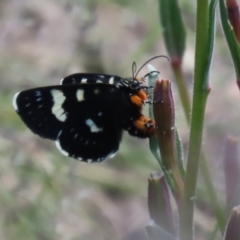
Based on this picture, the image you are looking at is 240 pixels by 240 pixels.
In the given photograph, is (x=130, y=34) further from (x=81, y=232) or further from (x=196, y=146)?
(x=196, y=146)

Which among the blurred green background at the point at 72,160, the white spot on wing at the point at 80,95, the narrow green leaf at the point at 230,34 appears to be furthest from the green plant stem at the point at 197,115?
the blurred green background at the point at 72,160

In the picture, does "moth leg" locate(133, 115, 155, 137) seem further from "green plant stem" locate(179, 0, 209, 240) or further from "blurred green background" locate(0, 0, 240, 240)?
"blurred green background" locate(0, 0, 240, 240)

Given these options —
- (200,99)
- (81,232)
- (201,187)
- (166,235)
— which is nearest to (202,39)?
(200,99)

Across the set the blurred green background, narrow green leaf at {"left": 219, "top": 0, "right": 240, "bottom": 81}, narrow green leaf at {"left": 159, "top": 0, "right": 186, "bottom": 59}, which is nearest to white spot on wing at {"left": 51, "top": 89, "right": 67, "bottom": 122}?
narrow green leaf at {"left": 159, "top": 0, "right": 186, "bottom": 59}

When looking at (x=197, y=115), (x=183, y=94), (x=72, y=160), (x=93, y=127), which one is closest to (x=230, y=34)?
(x=197, y=115)

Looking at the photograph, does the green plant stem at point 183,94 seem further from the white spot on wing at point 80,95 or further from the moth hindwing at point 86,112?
the white spot on wing at point 80,95
